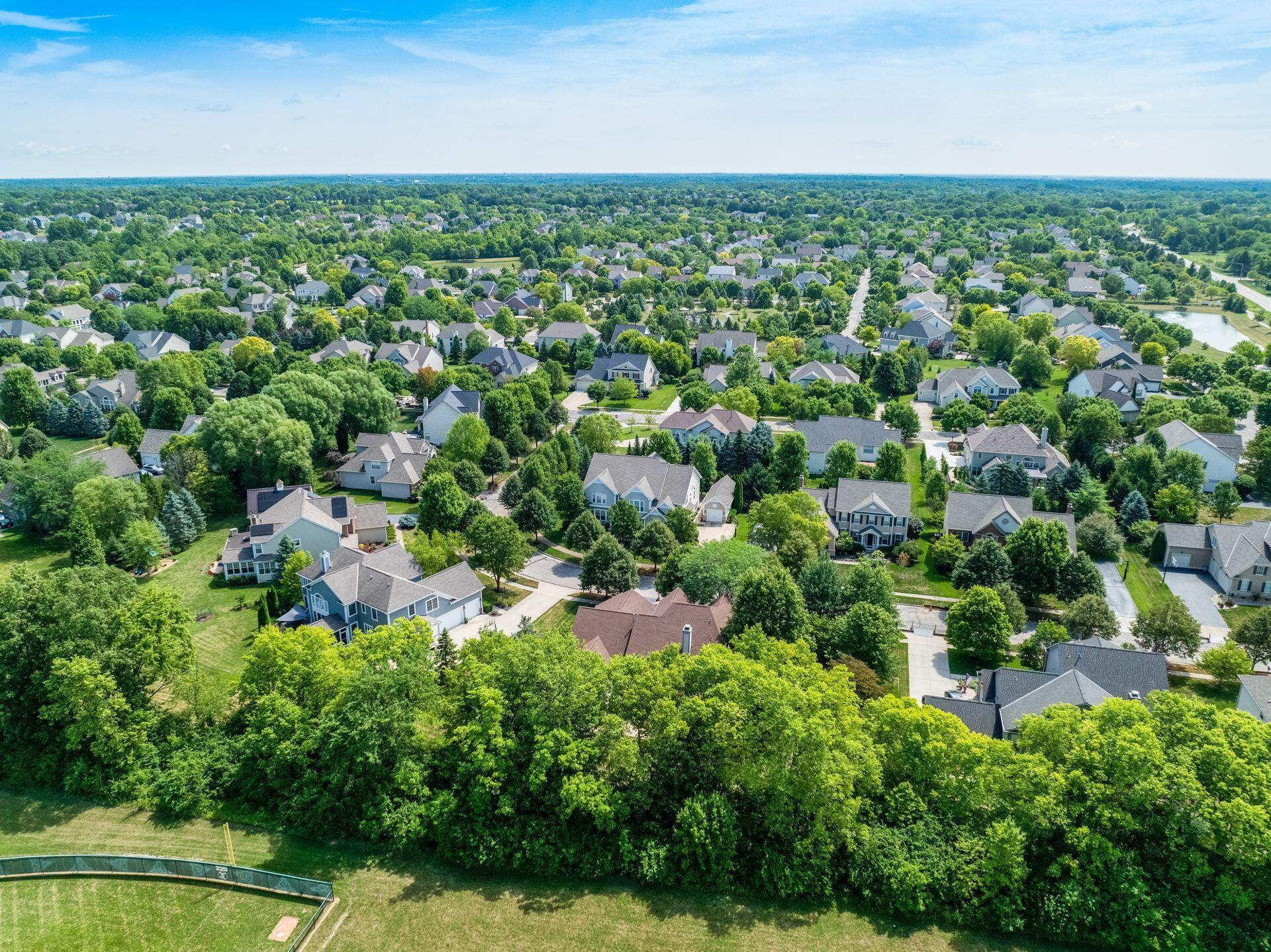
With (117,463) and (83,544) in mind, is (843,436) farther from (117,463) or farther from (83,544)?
(117,463)

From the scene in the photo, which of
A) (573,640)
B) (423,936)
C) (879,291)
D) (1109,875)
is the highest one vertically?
(879,291)

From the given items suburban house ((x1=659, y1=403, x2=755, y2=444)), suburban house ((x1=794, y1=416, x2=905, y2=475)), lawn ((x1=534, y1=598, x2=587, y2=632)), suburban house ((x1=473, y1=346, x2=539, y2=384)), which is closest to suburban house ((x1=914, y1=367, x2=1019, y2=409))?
suburban house ((x1=794, y1=416, x2=905, y2=475))

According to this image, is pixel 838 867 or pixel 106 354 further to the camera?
pixel 106 354

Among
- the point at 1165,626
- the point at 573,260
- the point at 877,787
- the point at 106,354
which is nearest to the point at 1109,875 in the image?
the point at 877,787

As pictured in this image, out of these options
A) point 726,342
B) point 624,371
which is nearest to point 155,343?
point 624,371

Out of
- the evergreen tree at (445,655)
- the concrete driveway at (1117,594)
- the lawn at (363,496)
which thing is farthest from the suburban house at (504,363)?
the concrete driveway at (1117,594)

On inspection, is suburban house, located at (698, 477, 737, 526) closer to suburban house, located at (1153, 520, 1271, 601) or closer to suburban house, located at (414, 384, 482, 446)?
suburban house, located at (414, 384, 482, 446)

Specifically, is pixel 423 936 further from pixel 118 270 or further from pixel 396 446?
pixel 118 270
